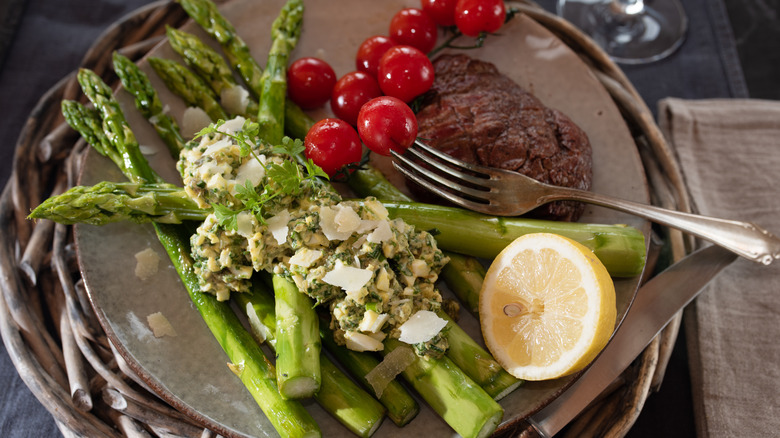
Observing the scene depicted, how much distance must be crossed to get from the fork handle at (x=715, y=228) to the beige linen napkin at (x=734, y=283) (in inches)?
24.6

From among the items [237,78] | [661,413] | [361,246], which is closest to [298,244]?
[361,246]

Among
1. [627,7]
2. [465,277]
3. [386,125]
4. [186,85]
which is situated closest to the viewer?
[465,277]

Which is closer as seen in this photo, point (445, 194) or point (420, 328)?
point (420, 328)

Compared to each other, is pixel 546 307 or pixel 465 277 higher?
pixel 546 307

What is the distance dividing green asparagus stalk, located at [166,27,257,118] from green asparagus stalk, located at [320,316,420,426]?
1.54 meters

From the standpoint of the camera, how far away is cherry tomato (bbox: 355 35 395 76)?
3928mm

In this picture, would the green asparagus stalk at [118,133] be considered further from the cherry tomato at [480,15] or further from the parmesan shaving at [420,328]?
the cherry tomato at [480,15]

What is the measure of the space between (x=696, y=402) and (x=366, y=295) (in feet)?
6.24

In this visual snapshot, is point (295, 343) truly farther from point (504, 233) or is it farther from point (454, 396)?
point (504, 233)

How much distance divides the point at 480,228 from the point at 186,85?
195 centimetres

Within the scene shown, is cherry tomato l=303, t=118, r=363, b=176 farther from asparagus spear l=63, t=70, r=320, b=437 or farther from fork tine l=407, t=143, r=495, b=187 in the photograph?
asparagus spear l=63, t=70, r=320, b=437

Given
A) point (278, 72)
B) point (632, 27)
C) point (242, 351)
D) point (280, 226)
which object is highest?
point (278, 72)

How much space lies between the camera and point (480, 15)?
389 centimetres

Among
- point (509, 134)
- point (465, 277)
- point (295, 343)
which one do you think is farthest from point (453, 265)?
point (295, 343)
